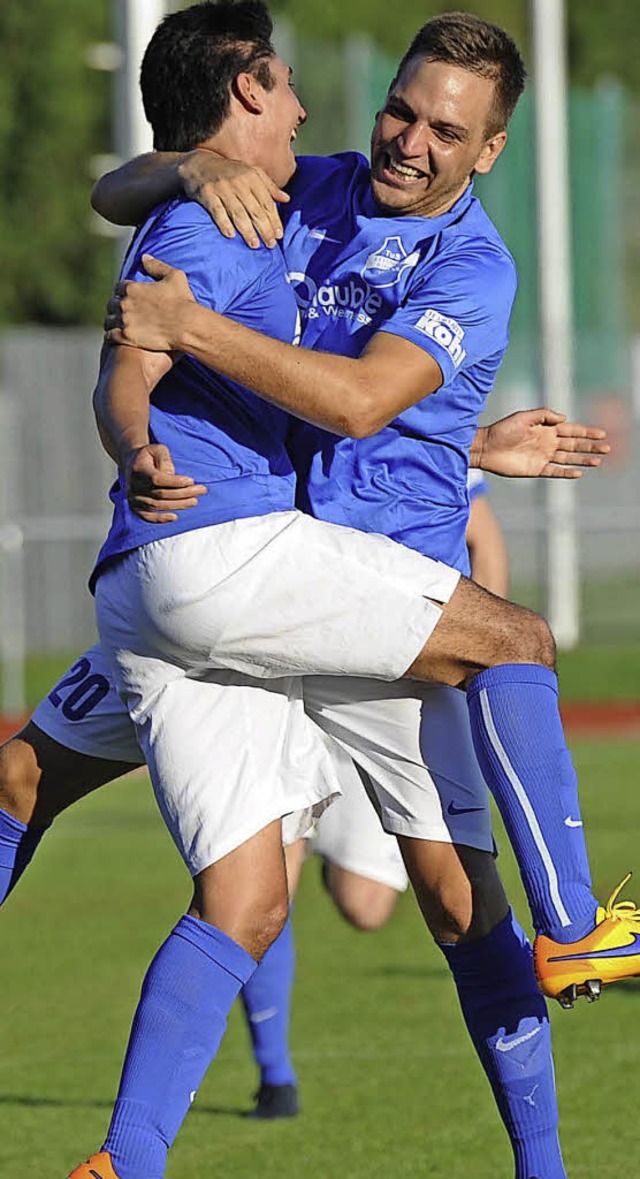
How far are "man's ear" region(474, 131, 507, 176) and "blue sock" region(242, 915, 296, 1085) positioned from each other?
2.36 metres

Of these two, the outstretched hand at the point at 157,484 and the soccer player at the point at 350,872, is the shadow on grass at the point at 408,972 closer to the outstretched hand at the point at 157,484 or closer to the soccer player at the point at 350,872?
the soccer player at the point at 350,872

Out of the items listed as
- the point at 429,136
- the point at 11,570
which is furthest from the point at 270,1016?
the point at 11,570

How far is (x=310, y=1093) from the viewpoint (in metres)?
6.05

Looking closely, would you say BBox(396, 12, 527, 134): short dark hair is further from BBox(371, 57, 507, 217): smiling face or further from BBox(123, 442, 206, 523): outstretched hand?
BBox(123, 442, 206, 523): outstretched hand

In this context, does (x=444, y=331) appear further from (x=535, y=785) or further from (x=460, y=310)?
(x=535, y=785)

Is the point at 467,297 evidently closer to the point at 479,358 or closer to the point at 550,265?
the point at 479,358

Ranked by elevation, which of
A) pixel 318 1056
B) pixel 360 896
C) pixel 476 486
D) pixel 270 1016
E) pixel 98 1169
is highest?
pixel 476 486

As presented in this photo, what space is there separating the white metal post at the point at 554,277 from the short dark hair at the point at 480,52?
1423 cm

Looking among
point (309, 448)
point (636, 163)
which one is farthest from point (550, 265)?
point (309, 448)

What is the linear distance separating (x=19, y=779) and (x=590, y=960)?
51.0 inches

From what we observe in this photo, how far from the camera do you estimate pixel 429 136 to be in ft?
14.0

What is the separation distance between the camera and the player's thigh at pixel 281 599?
4047 millimetres

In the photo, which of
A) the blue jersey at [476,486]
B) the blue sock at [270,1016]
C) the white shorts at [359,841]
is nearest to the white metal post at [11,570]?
the blue jersey at [476,486]

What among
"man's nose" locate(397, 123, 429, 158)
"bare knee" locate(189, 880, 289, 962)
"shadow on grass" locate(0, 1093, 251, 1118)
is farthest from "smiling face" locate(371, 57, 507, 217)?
"shadow on grass" locate(0, 1093, 251, 1118)
